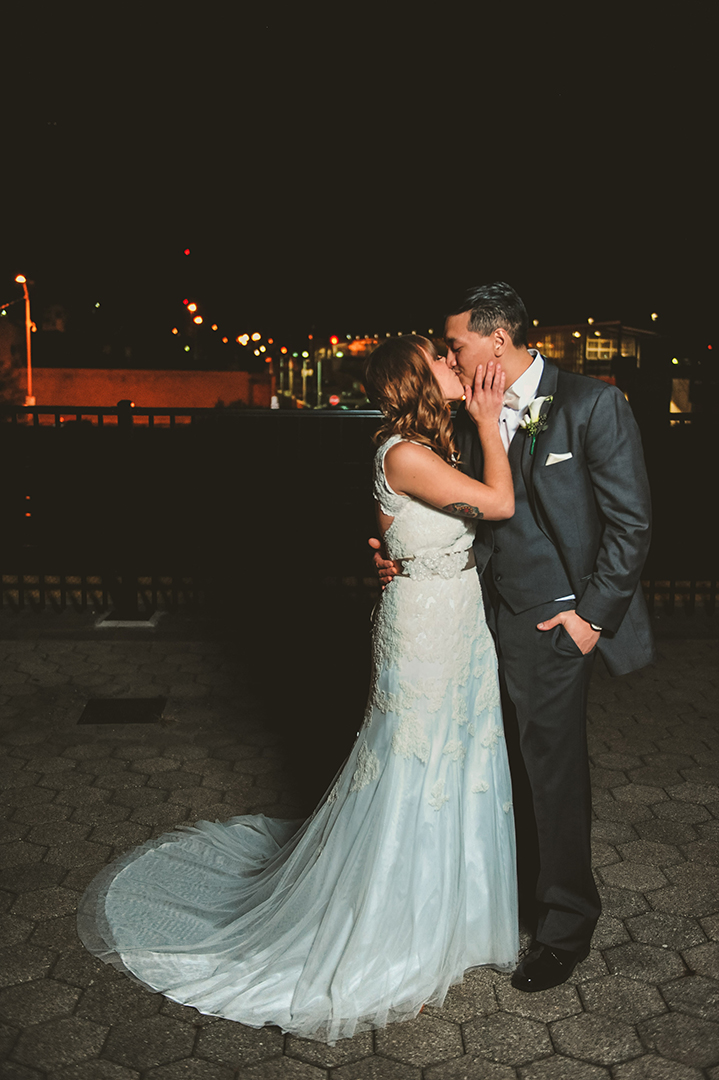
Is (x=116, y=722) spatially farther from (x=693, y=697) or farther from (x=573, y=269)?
(x=573, y=269)

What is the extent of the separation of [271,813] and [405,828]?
160 cm

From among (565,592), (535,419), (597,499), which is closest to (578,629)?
(565,592)

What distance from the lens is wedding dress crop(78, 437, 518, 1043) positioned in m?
2.97

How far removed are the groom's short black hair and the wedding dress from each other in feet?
1.65

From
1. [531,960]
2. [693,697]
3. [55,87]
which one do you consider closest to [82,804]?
[531,960]

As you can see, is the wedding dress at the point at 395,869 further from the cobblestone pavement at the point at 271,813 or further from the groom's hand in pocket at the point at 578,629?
the groom's hand in pocket at the point at 578,629

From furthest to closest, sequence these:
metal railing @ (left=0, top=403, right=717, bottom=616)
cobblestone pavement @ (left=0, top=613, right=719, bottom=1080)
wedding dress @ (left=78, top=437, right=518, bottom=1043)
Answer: metal railing @ (left=0, top=403, right=717, bottom=616) < wedding dress @ (left=78, top=437, right=518, bottom=1043) < cobblestone pavement @ (left=0, top=613, right=719, bottom=1080)

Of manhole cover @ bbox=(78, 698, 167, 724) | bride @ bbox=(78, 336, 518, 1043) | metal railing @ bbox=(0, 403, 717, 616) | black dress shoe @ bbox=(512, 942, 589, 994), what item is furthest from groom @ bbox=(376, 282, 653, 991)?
metal railing @ bbox=(0, 403, 717, 616)

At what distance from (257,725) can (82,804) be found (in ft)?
4.57

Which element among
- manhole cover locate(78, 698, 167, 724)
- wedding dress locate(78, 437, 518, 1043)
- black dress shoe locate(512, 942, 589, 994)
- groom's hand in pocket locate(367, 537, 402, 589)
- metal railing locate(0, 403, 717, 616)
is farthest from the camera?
metal railing locate(0, 403, 717, 616)

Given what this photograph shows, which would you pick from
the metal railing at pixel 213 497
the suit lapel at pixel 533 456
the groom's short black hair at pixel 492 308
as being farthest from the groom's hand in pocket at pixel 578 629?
the metal railing at pixel 213 497

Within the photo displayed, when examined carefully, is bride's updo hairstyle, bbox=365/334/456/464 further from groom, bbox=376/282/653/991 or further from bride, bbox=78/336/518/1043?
groom, bbox=376/282/653/991

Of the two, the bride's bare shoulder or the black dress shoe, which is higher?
the bride's bare shoulder

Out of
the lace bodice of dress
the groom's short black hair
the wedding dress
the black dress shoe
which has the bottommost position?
the black dress shoe
